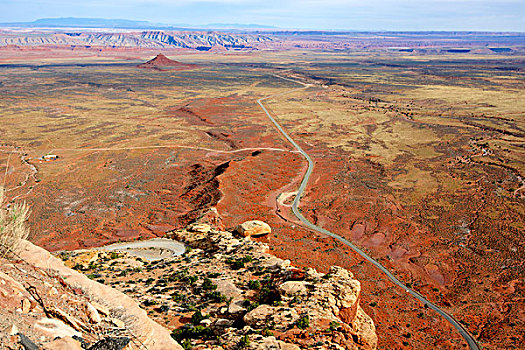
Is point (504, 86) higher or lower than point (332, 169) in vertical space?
higher

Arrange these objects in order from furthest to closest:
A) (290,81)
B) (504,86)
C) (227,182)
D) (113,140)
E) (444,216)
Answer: (290,81) < (504,86) < (113,140) < (227,182) < (444,216)

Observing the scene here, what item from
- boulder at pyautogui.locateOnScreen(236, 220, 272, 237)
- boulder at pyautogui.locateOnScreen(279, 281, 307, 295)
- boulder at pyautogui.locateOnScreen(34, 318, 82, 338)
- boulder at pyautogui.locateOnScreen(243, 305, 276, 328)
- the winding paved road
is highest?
boulder at pyautogui.locateOnScreen(34, 318, 82, 338)

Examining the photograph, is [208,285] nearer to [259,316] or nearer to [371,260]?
[259,316]

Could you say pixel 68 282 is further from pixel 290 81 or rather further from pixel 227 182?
pixel 290 81

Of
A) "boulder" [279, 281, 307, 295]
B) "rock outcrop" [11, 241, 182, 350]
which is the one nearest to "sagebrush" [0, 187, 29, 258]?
"rock outcrop" [11, 241, 182, 350]

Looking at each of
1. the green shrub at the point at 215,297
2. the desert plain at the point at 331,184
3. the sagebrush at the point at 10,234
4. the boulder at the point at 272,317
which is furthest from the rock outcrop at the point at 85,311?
the desert plain at the point at 331,184

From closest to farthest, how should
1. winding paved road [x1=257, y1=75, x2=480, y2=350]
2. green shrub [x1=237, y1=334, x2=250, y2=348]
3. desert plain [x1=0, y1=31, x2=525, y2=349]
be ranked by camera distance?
green shrub [x1=237, y1=334, x2=250, y2=348], winding paved road [x1=257, y1=75, x2=480, y2=350], desert plain [x1=0, y1=31, x2=525, y2=349]

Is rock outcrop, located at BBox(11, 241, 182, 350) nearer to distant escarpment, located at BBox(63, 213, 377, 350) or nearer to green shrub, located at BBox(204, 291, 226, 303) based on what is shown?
distant escarpment, located at BBox(63, 213, 377, 350)

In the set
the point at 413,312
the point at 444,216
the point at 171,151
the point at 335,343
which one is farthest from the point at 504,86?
the point at 335,343

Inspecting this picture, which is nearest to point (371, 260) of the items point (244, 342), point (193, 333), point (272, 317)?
point (272, 317)
